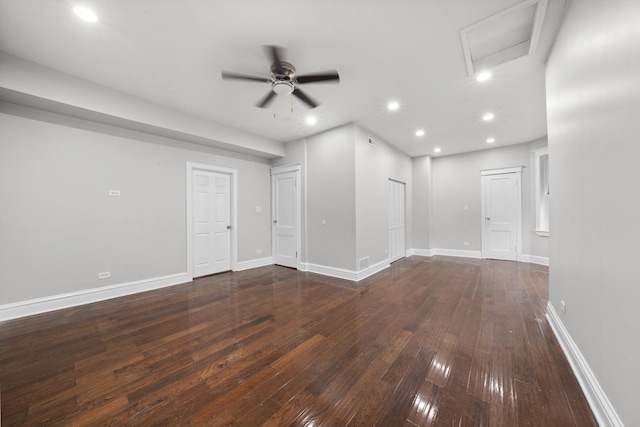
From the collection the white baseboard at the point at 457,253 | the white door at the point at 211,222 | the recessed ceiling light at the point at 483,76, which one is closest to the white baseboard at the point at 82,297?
the white door at the point at 211,222

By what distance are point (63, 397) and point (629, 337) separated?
331 cm

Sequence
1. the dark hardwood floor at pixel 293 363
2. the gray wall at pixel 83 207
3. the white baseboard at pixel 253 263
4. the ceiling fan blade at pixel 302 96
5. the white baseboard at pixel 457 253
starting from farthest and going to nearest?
the white baseboard at pixel 457 253 → the white baseboard at pixel 253 263 → the gray wall at pixel 83 207 → the ceiling fan blade at pixel 302 96 → the dark hardwood floor at pixel 293 363

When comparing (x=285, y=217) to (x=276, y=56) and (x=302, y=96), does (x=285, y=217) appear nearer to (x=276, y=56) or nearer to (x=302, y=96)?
(x=302, y=96)

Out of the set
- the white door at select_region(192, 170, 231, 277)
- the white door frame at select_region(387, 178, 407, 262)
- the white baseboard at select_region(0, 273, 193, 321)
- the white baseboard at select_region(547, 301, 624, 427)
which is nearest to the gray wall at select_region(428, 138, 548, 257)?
the white door frame at select_region(387, 178, 407, 262)

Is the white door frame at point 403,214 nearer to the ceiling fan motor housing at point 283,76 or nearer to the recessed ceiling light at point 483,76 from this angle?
the recessed ceiling light at point 483,76

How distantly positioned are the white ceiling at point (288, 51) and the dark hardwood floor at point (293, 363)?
2.87 metres

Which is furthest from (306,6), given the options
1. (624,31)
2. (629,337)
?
(629,337)

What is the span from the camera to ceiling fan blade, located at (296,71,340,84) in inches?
90.0

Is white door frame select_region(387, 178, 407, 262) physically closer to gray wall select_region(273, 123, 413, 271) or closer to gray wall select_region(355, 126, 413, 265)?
gray wall select_region(355, 126, 413, 265)

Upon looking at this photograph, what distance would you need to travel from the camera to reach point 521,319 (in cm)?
262

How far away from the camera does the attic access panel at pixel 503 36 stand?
1928 mm

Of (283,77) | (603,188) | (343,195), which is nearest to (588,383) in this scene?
(603,188)

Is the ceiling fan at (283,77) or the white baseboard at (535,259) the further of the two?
the white baseboard at (535,259)

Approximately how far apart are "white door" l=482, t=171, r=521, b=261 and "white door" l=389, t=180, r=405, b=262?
2.09 meters
